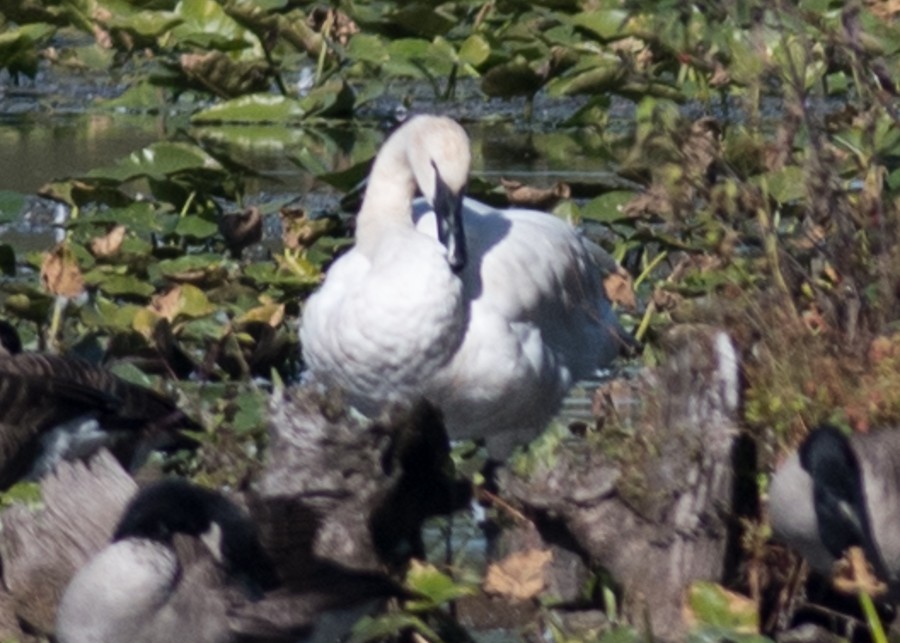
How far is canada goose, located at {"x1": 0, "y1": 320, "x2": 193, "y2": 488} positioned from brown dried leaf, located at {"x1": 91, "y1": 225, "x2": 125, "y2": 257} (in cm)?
136

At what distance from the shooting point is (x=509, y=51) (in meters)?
9.67

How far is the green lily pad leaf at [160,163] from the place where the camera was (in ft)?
23.1

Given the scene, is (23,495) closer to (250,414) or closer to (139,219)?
(250,414)

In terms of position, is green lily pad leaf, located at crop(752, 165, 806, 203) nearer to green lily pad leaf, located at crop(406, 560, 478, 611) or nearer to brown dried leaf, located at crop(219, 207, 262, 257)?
brown dried leaf, located at crop(219, 207, 262, 257)

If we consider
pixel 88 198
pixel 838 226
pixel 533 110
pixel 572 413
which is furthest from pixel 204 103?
pixel 838 226

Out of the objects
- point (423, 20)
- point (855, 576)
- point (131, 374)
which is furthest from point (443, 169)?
point (423, 20)

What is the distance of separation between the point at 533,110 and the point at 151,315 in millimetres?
4882

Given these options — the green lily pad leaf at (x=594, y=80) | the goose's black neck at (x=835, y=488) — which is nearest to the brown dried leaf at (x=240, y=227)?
the green lily pad leaf at (x=594, y=80)

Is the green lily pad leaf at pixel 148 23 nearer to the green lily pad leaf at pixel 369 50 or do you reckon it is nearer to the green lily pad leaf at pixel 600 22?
the green lily pad leaf at pixel 369 50

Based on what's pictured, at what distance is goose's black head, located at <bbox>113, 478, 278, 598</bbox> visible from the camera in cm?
419

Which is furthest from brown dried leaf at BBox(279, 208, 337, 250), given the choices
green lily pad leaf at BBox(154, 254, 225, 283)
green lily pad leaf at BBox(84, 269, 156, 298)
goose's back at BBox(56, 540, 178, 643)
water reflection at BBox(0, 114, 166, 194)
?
goose's back at BBox(56, 540, 178, 643)

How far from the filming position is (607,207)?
22.8 feet

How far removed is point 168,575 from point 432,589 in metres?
0.49

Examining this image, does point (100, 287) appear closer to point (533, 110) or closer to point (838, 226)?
point (838, 226)
